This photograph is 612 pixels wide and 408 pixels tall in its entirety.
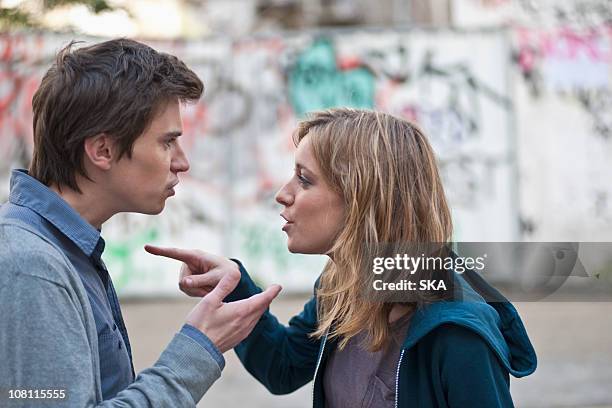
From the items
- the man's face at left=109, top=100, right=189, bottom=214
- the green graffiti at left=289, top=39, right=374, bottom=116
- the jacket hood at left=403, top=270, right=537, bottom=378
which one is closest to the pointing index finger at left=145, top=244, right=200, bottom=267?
the man's face at left=109, top=100, right=189, bottom=214

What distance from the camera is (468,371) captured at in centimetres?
217

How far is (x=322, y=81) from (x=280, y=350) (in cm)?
637

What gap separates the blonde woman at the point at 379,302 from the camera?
221 cm

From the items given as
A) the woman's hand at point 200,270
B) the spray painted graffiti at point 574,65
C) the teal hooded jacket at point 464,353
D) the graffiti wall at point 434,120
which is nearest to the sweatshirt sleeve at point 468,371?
the teal hooded jacket at point 464,353

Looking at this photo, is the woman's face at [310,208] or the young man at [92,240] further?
the woman's face at [310,208]

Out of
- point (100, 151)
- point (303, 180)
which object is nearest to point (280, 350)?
point (303, 180)

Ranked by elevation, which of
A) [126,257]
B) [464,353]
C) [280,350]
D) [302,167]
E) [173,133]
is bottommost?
[126,257]

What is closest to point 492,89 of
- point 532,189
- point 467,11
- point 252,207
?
point 532,189

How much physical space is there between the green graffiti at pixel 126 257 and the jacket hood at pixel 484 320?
6.66 m

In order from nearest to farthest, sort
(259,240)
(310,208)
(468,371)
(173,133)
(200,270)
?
1. (468,371)
2. (173,133)
3. (310,208)
4. (200,270)
5. (259,240)

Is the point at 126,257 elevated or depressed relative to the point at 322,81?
depressed

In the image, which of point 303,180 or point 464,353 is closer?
point 464,353

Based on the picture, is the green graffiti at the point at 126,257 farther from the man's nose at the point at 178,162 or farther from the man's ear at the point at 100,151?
the man's ear at the point at 100,151

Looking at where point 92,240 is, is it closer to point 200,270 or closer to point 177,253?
point 177,253
